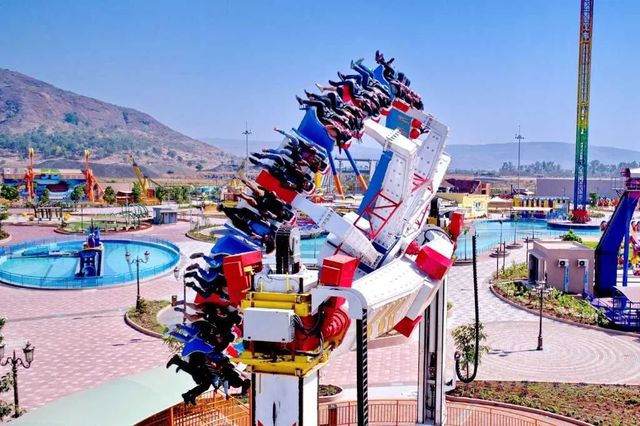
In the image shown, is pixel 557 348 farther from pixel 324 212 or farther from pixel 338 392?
pixel 324 212

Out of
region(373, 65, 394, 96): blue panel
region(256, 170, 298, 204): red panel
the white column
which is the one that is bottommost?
the white column

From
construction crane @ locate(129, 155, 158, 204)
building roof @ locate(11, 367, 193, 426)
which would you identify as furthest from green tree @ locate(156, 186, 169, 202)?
building roof @ locate(11, 367, 193, 426)

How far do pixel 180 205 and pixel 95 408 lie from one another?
3282 inches

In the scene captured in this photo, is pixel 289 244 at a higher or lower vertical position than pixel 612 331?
higher

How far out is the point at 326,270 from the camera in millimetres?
8836

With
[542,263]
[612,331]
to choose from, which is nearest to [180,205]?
[542,263]

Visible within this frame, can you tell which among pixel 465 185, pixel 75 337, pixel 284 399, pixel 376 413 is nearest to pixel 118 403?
pixel 284 399

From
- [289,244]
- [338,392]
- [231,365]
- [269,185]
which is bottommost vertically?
[338,392]

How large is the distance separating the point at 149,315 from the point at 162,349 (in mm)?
5126

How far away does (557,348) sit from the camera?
24.8 m

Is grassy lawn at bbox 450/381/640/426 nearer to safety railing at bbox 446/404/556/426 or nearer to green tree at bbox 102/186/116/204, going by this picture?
safety railing at bbox 446/404/556/426

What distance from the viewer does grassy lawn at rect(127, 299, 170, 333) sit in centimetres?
2707

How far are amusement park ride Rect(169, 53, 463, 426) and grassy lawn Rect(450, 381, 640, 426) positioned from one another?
233 inches

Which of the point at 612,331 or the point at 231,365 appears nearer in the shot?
the point at 231,365
